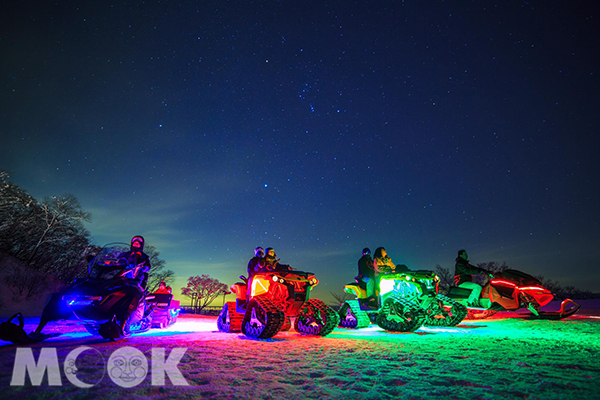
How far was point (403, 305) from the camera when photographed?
8102 millimetres

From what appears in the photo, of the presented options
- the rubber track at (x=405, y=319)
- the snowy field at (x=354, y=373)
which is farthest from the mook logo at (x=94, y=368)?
the rubber track at (x=405, y=319)

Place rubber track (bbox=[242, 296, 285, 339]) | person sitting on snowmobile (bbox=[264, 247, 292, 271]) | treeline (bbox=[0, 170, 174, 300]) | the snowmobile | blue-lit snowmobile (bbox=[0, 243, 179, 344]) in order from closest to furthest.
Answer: blue-lit snowmobile (bbox=[0, 243, 179, 344]) < rubber track (bbox=[242, 296, 285, 339]) < the snowmobile < person sitting on snowmobile (bbox=[264, 247, 292, 271]) < treeline (bbox=[0, 170, 174, 300])

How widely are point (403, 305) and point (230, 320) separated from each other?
17.2ft

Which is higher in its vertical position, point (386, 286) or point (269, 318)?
point (386, 286)

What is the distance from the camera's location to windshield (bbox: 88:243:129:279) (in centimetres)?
637

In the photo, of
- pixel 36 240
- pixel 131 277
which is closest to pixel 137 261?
pixel 131 277

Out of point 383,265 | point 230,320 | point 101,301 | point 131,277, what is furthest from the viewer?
point 383,265

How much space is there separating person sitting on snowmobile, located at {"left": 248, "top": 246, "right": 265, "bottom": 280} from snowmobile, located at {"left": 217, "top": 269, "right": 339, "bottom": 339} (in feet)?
3.43

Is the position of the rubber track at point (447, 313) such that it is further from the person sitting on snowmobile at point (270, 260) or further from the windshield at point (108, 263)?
the windshield at point (108, 263)

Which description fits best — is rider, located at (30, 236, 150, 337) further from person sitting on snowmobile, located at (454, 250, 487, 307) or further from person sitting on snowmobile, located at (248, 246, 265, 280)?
person sitting on snowmobile, located at (454, 250, 487, 307)

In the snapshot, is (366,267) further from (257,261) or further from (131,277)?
(131,277)

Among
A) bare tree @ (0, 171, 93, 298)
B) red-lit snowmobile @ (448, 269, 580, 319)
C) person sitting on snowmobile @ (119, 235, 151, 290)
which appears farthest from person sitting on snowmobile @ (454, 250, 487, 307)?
bare tree @ (0, 171, 93, 298)

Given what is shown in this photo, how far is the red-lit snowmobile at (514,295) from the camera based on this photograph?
10.8 m

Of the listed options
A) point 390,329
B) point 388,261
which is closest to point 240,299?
point 390,329
